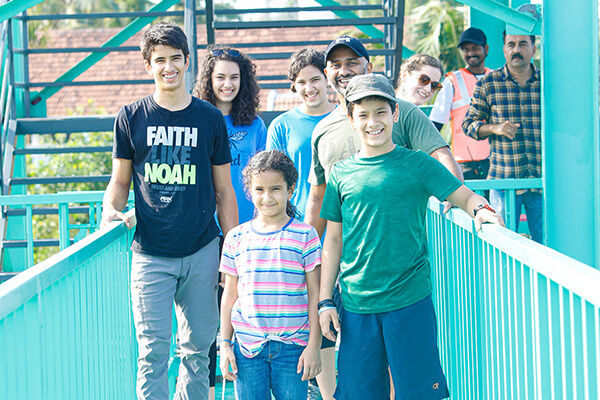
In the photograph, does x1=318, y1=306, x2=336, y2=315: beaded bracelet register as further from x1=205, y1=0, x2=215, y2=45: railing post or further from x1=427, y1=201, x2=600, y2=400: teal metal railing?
x1=205, y1=0, x2=215, y2=45: railing post

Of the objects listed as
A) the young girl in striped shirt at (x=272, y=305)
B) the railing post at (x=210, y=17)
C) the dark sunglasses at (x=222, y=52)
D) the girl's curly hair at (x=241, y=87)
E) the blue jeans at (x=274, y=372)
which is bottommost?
the blue jeans at (x=274, y=372)

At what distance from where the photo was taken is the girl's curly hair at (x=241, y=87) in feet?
12.5

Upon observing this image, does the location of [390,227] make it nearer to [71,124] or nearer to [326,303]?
[326,303]

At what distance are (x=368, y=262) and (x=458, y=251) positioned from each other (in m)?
0.51

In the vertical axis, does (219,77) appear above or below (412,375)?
above

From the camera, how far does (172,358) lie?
4.28m

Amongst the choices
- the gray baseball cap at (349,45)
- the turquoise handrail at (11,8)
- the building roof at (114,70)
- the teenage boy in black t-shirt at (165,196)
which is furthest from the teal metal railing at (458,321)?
the building roof at (114,70)

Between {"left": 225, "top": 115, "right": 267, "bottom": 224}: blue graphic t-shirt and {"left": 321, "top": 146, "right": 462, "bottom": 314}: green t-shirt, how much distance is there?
3.85 ft

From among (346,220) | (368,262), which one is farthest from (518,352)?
(346,220)

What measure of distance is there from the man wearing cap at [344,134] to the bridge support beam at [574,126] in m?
1.17

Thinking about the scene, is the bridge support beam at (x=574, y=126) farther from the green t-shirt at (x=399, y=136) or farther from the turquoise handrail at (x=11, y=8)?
the turquoise handrail at (x=11, y=8)

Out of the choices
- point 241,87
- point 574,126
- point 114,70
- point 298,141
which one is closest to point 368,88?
point 298,141

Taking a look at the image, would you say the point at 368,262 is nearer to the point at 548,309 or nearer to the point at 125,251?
the point at 548,309

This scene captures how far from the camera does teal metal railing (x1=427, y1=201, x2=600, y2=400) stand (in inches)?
63.6
